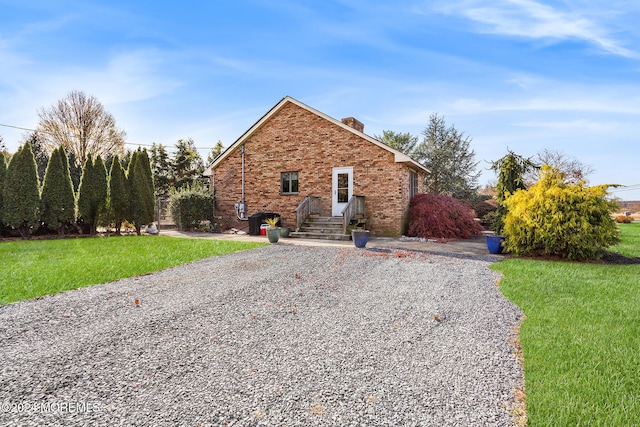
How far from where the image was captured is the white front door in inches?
576

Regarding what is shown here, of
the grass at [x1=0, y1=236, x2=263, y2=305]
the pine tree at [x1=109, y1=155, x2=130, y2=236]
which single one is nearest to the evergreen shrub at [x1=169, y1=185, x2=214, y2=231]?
the pine tree at [x1=109, y1=155, x2=130, y2=236]

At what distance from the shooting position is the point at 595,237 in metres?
8.36

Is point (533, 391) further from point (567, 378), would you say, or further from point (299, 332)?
point (299, 332)

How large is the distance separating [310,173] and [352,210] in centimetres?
324

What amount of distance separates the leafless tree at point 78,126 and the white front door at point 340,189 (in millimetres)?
21937

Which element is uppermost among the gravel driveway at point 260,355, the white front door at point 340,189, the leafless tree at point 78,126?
the leafless tree at point 78,126

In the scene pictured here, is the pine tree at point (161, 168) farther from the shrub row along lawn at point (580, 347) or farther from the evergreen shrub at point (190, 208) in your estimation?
the shrub row along lawn at point (580, 347)

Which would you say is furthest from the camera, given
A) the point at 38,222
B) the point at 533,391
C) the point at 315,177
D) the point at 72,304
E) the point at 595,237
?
the point at 315,177

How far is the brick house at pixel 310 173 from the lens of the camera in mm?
13969

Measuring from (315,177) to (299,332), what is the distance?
11969 millimetres

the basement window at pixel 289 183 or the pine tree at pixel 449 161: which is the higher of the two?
the pine tree at pixel 449 161

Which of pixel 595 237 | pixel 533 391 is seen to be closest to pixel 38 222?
pixel 533 391

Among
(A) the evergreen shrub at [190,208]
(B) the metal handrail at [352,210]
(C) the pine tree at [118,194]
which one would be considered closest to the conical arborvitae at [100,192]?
(C) the pine tree at [118,194]

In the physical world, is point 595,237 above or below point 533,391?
above
